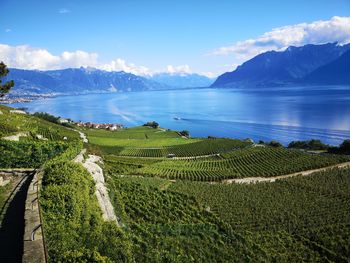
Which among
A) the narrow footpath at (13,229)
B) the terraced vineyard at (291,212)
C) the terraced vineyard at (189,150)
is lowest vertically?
the terraced vineyard at (189,150)

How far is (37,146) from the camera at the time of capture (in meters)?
30.9

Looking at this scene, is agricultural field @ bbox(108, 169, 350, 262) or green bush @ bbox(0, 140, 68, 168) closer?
agricultural field @ bbox(108, 169, 350, 262)

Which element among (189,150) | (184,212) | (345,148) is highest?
(184,212)

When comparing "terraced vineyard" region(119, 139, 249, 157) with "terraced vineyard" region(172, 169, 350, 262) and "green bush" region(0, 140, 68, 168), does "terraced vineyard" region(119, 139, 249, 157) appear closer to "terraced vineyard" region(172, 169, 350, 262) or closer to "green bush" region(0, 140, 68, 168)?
"terraced vineyard" region(172, 169, 350, 262)

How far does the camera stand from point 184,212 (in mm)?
27531

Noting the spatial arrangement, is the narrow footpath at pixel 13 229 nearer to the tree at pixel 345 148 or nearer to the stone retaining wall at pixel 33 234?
the stone retaining wall at pixel 33 234

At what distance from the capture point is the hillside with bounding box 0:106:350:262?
1413 cm

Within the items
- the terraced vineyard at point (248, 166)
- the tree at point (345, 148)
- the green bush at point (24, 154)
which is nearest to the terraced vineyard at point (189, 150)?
the terraced vineyard at point (248, 166)

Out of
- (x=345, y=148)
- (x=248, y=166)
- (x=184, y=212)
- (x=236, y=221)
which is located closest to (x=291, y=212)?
(x=236, y=221)

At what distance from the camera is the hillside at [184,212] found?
14133 millimetres

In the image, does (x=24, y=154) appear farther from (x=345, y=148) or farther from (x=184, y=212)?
(x=345, y=148)

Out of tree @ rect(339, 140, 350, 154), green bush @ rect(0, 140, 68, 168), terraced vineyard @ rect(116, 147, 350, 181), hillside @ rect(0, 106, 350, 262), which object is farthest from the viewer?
tree @ rect(339, 140, 350, 154)

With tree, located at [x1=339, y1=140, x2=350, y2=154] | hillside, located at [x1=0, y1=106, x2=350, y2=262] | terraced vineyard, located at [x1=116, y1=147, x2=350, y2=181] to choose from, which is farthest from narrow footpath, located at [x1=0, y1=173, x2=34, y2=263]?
tree, located at [x1=339, y1=140, x2=350, y2=154]

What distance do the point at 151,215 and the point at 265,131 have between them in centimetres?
11923
